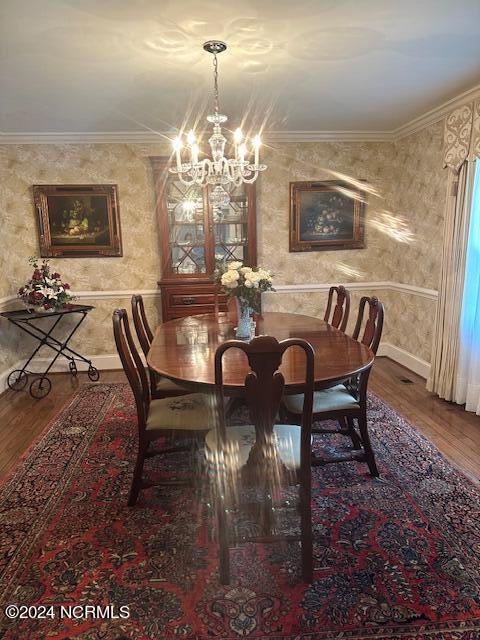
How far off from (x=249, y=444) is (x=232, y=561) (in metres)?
0.50

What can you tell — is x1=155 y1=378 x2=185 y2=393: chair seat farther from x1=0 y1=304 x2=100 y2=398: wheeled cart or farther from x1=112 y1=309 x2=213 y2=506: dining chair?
x1=0 y1=304 x2=100 y2=398: wheeled cart

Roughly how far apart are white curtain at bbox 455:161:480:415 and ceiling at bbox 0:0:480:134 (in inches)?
37.7

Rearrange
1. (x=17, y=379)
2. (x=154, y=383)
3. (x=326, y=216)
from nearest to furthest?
(x=154, y=383)
(x=17, y=379)
(x=326, y=216)

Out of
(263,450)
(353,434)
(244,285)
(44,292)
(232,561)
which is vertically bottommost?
(232,561)

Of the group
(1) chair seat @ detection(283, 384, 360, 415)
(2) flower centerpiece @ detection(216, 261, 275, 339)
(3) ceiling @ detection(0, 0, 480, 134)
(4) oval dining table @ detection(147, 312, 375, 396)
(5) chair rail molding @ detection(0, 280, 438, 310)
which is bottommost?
(1) chair seat @ detection(283, 384, 360, 415)

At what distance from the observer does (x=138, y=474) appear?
211cm

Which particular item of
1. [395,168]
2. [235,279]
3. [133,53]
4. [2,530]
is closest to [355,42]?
[133,53]

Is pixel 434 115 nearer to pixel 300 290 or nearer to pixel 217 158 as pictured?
pixel 300 290

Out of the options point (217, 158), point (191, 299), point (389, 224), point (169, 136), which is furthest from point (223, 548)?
point (389, 224)

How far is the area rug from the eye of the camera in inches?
58.1

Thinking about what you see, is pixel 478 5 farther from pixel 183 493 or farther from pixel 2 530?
pixel 2 530

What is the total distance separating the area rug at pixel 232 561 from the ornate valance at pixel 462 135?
2137mm

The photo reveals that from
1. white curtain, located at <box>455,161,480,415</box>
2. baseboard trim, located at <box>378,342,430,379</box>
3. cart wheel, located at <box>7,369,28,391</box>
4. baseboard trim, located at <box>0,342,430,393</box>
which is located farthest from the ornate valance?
cart wheel, located at <box>7,369,28,391</box>

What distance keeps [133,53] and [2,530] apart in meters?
2.57
